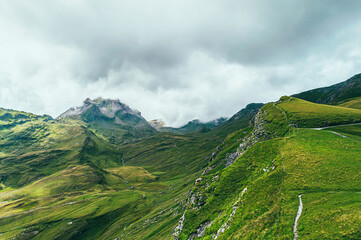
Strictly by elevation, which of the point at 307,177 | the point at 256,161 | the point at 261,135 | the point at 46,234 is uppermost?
the point at 261,135

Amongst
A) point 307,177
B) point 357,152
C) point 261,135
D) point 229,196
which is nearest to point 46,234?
point 229,196

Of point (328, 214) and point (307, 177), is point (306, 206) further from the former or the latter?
point (307, 177)

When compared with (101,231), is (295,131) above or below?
above

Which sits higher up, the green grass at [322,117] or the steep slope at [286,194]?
the green grass at [322,117]

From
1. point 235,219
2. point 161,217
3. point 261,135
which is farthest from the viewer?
point 161,217

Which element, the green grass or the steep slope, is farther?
the green grass

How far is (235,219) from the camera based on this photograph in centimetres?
3991

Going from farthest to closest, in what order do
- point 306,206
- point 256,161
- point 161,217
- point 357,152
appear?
point 161,217, point 256,161, point 357,152, point 306,206

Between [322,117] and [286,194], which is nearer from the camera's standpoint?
[286,194]

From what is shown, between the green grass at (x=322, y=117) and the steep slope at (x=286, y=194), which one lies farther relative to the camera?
the green grass at (x=322, y=117)

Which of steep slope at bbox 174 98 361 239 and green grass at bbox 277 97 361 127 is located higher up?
green grass at bbox 277 97 361 127

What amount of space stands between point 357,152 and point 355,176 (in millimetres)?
15408

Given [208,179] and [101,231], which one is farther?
[101,231]

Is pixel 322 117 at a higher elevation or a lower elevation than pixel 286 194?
higher
